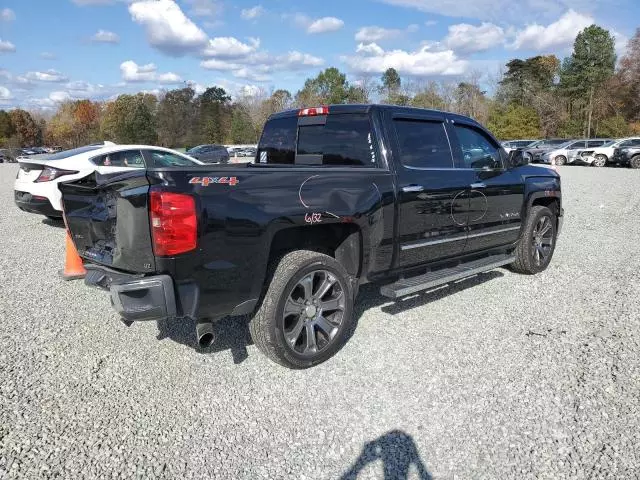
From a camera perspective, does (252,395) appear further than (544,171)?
No

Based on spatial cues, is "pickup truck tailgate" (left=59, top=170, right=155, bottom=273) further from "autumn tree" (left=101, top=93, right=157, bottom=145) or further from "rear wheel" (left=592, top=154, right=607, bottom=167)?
"autumn tree" (left=101, top=93, right=157, bottom=145)

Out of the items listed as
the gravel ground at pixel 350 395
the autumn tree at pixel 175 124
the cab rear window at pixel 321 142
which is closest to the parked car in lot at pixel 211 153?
the cab rear window at pixel 321 142

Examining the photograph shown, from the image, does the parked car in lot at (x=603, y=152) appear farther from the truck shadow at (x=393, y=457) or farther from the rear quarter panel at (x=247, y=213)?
the truck shadow at (x=393, y=457)

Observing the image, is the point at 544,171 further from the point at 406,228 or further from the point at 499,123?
the point at 499,123

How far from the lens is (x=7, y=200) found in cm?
1391

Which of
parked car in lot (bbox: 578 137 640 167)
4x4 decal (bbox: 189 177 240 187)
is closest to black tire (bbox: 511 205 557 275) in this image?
4x4 decal (bbox: 189 177 240 187)

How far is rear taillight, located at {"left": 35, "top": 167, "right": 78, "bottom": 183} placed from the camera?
27.2ft

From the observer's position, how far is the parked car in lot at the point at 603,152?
90.6ft

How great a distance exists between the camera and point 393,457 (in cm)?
273

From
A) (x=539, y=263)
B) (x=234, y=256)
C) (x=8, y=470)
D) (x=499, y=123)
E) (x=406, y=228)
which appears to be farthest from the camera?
(x=499, y=123)

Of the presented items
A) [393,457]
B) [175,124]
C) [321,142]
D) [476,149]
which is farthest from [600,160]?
[175,124]

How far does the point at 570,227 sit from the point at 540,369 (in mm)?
6513

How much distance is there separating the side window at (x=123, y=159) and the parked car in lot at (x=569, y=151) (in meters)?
28.8

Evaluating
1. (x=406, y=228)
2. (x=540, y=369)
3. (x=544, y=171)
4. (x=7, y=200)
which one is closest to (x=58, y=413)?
(x=406, y=228)
